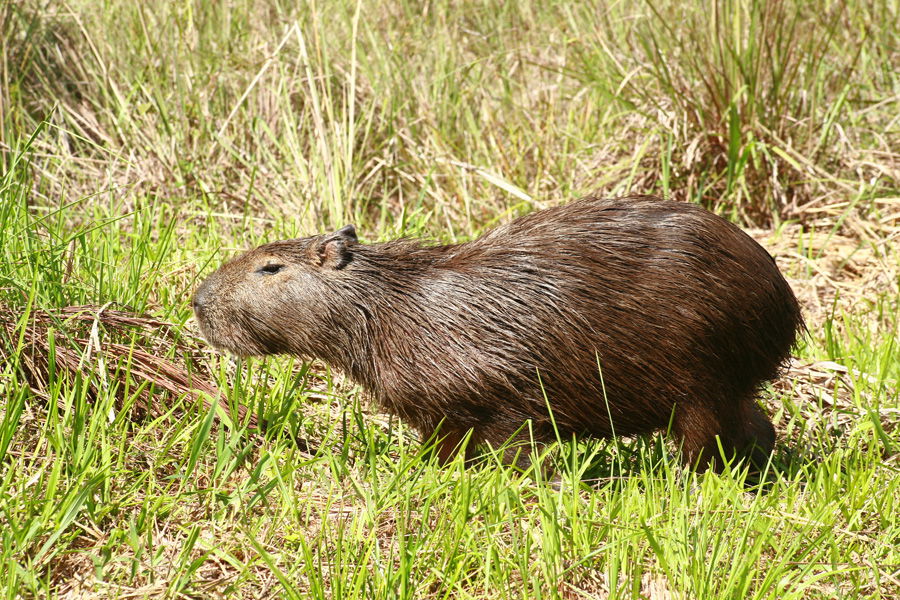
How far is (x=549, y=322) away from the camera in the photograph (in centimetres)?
328

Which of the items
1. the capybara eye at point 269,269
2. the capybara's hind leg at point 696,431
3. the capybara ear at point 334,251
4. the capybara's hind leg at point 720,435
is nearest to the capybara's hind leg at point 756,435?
the capybara's hind leg at point 720,435

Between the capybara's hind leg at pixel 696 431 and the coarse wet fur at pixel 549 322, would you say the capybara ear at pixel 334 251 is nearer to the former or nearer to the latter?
the coarse wet fur at pixel 549 322

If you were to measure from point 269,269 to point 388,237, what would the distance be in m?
1.79

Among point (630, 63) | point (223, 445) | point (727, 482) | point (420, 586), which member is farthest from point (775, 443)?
point (630, 63)

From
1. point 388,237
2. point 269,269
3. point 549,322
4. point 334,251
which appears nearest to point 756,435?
point 549,322

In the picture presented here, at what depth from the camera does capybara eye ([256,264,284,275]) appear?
3490 millimetres

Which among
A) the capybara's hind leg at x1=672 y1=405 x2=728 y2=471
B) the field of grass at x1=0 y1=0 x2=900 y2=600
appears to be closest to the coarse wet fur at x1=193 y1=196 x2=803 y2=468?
the capybara's hind leg at x1=672 y1=405 x2=728 y2=471

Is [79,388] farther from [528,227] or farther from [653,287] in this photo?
[653,287]

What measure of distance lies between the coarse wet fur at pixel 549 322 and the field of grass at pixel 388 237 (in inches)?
7.1

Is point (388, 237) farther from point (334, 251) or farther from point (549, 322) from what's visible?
point (549, 322)

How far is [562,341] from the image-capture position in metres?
3.27

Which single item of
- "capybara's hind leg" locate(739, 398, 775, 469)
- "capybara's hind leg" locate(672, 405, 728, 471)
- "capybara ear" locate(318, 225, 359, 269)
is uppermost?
"capybara ear" locate(318, 225, 359, 269)

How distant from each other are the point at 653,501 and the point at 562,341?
0.56 metres

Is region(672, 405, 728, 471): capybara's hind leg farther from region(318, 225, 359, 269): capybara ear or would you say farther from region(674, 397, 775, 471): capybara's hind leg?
region(318, 225, 359, 269): capybara ear
